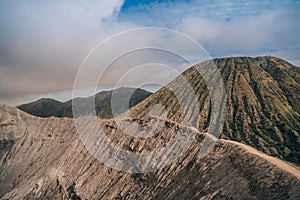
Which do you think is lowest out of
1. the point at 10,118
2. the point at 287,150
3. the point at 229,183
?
the point at 287,150

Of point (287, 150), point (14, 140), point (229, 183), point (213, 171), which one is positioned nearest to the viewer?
point (229, 183)

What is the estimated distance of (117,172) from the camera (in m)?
82.5

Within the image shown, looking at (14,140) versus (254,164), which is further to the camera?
(14,140)

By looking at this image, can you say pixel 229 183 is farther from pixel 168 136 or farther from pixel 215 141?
pixel 168 136

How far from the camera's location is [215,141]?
71.8 meters

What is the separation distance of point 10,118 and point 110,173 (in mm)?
70527

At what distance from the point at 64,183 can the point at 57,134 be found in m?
30.2

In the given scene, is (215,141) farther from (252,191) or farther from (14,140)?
(14,140)

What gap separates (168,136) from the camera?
3248 inches

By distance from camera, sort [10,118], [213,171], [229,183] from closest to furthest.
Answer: [229,183] → [213,171] → [10,118]

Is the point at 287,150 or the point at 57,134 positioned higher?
the point at 57,134

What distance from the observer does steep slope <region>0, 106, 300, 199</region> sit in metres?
57.1

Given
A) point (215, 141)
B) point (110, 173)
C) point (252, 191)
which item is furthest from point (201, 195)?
point (110, 173)

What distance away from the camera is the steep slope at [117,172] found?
→ 5706 cm
